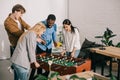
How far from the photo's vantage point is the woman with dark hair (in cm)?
485

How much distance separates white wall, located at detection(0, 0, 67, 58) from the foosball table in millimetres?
3077

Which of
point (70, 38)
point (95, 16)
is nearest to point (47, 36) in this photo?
point (70, 38)

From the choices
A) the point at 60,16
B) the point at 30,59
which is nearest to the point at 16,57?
the point at 30,59

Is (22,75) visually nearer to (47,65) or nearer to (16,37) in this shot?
(47,65)

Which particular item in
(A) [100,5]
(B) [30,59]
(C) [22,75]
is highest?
(A) [100,5]

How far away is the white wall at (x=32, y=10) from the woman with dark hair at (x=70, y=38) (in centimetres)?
275

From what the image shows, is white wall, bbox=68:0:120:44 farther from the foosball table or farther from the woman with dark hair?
the foosball table

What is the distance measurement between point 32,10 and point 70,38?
2887mm

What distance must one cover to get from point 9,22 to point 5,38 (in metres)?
2.65

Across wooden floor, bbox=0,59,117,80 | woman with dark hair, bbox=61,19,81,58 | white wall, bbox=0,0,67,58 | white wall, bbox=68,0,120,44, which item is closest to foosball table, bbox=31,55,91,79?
woman with dark hair, bbox=61,19,81,58

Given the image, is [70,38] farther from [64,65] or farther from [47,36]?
[64,65]

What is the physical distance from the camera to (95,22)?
Answer: 7.06 meters

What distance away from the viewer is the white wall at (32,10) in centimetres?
714

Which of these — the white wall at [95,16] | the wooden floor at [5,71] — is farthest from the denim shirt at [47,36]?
the white wall at [95,16]
